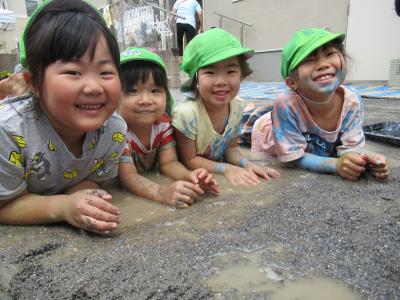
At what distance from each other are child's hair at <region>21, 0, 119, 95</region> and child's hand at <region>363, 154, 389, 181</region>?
4.68 ft

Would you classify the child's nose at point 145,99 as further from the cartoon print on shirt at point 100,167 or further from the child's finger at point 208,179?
the child's finger at point 208,179

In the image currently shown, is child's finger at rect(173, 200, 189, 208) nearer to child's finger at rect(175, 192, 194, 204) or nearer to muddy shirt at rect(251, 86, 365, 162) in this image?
child's finger at rect(175, 192, 194, 204)

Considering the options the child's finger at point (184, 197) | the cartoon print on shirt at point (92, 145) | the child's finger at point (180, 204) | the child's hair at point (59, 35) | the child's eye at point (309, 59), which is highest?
the child's hair at point (59, 35)

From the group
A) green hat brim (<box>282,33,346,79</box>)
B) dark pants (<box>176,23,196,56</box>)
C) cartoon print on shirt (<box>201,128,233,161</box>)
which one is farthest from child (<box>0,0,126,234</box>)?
dark pants (<box>176,23,196,56</box>)

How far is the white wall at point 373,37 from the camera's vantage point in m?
7.31

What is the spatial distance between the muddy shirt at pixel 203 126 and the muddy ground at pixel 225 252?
57 cm

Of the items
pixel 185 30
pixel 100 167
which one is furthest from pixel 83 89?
pixel 185 30

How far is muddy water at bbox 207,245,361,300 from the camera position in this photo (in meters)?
0.97

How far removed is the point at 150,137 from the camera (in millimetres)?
2186

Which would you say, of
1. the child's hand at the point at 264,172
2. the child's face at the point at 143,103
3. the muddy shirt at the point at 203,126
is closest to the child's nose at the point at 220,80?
the muddy shirt at the point at 203,126

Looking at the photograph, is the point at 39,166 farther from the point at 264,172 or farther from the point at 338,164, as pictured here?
the point at 338,164

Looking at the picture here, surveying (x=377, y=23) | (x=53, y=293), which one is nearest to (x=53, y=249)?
(x=53, y=293)

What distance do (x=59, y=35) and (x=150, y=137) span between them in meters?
0.97

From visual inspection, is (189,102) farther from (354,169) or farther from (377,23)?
(377,23)
